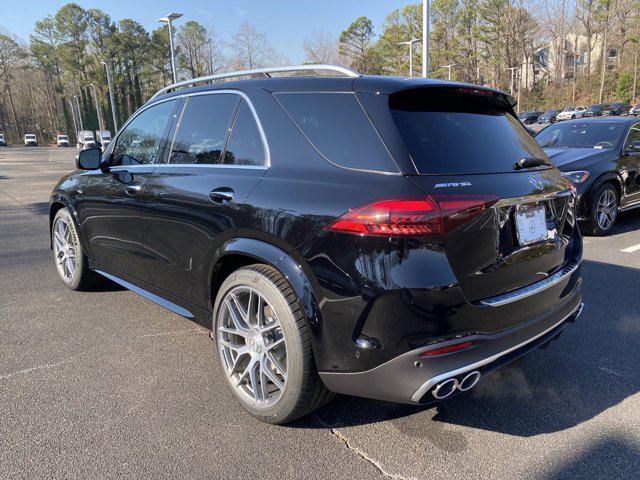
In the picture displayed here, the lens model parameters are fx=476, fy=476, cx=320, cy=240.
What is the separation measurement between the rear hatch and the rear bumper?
22cm

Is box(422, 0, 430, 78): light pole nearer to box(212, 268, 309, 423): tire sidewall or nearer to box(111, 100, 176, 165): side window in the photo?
box(111, 100, 176, 165): side window

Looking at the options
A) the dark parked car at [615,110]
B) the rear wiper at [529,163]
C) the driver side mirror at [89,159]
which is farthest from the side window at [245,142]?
the dark parked car at [615,110]

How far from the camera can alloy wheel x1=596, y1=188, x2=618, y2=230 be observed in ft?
22.5

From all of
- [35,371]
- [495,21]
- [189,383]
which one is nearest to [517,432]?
[189,383]

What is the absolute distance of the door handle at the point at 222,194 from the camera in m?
2.62

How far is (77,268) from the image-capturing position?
451cm

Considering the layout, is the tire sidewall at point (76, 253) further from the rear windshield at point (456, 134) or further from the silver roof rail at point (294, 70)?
the rear windshield at point (456, 134)

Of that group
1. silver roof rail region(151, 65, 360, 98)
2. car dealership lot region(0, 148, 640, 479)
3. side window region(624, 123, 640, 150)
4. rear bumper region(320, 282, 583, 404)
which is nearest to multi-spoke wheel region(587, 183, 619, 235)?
side window region(624, 123, 640, 150)

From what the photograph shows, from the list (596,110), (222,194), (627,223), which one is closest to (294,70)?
(222,194)

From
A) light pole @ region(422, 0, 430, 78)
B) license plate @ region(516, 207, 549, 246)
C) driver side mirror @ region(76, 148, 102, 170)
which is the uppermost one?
light pole @ region(422, 0, 430, 78)

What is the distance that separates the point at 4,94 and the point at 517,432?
349 ft

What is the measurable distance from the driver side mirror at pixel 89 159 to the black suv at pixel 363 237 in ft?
Result: 4.06

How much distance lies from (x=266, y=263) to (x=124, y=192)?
1.75 m

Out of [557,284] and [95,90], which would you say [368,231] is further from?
[95,90]
